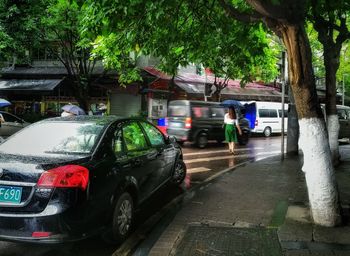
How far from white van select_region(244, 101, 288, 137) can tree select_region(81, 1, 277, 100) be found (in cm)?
1502

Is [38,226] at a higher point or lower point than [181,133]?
lower

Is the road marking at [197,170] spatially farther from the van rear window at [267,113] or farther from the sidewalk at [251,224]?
the van rear window at [267,113]

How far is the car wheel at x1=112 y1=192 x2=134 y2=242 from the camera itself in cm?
509

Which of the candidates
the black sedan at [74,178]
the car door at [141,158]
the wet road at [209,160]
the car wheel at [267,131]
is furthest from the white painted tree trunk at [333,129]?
the car wheel at [267,131]

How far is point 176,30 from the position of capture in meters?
8.32

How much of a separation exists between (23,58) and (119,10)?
1832 centimetres

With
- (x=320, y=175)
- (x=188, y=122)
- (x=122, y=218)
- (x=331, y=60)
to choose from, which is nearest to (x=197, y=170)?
(x=331, y=60)

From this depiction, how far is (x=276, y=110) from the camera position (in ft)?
87.3

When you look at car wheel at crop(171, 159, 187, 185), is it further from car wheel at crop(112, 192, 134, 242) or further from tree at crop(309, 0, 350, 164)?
tree at crop(309, 0, 350, 164)

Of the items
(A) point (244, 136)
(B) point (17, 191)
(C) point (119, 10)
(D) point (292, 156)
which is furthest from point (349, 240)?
(A) point (244, 136)

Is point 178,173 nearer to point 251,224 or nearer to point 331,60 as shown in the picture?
point 251,224

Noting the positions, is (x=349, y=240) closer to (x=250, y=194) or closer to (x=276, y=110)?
(x=250, y=194)

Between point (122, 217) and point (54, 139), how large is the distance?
4.24 ft

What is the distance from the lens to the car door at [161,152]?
6.78 meters
